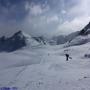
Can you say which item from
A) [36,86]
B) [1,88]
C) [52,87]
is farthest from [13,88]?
[52,87]

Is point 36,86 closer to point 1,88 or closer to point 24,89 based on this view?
point 24,89

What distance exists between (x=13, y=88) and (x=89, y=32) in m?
188

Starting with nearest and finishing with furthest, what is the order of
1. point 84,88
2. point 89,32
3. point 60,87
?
point 84,88 → point 60,87 → point 89,32

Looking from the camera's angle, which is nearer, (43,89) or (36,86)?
(43,89)

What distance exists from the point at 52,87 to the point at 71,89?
221cm

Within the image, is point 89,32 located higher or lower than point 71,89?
higher

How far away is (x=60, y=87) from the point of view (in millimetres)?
17047

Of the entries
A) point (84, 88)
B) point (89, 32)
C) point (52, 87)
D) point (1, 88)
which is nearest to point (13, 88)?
point (1, 88)

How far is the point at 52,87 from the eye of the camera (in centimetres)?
1723

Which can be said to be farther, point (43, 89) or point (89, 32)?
point (89, 32)

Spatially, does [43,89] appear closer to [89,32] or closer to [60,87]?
[60,87]

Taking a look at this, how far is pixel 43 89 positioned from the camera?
16.7 metres

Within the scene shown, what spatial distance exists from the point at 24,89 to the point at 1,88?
9.18 ft

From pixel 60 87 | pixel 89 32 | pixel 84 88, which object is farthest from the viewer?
pixel 89 32
